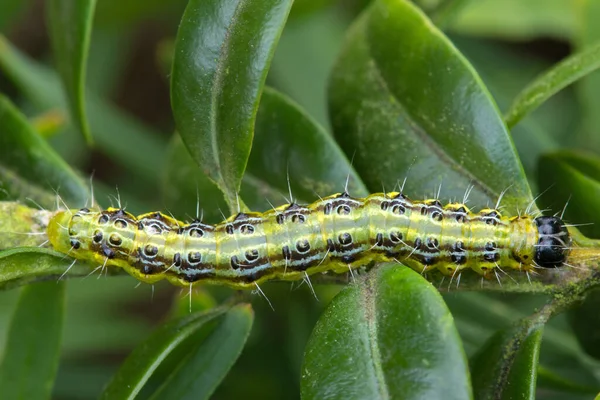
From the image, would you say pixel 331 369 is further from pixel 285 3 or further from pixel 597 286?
pixel 285 3

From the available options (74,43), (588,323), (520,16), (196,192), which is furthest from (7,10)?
(588,323)

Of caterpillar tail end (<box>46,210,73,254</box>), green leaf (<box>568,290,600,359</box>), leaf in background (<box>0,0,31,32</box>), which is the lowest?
green leaf (<box>568,290,600,359</box>)

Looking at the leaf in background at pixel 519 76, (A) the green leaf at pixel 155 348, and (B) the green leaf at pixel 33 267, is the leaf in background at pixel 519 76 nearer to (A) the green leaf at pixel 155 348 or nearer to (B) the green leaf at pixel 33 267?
(A) the green leaf at pixel 155 348

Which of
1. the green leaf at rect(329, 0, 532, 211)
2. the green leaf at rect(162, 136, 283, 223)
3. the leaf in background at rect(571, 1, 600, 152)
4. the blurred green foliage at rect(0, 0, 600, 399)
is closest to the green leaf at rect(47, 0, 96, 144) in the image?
the blurred green foliage at rect(0, 0, 600, 399)

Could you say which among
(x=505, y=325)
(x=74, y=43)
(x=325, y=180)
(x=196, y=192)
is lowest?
(x=505, y=325)

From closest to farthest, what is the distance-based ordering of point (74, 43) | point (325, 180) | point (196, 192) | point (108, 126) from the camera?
point (325, 180), point (74, 43), point (196, 192), point (108, 126)

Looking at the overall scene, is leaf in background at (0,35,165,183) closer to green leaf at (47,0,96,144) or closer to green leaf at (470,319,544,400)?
green leaf at (47,0,96,144)

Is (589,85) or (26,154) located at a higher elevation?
(589,85)

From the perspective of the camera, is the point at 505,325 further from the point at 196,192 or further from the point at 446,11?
the point at 196,192

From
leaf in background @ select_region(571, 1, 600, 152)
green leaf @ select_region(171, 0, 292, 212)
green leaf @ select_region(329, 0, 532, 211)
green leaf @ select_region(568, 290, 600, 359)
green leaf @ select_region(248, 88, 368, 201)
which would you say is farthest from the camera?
leaf in background @ select_region(571, 1, 600, 152)
